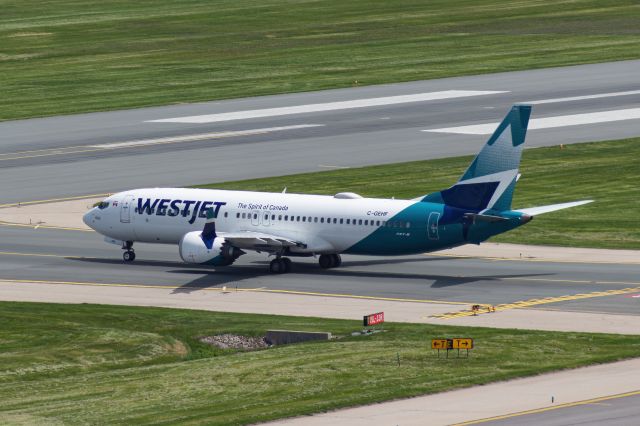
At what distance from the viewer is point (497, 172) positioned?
7244 cm

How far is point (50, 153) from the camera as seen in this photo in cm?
11588

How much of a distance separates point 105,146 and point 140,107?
1788 cm

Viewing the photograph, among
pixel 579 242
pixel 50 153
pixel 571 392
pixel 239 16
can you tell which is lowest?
pixel 571 392

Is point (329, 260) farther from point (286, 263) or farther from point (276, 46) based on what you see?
point (276, 46)

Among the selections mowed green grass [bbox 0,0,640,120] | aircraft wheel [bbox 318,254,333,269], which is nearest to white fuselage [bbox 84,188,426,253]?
aircraft wheel [bbox 318,254,333,269]

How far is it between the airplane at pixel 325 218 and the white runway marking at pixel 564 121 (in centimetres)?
4198

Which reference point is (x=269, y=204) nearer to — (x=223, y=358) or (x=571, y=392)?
(x=223, y=358)

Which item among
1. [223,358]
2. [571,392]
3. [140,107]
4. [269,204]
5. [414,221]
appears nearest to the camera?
[571,392]

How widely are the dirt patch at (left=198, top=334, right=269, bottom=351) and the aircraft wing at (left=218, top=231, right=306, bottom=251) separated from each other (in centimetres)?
1432

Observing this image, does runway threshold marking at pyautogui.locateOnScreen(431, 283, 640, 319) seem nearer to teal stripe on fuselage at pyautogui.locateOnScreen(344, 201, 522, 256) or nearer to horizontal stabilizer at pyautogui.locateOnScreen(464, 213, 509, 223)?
teal stripe on fuselage at pyautogui.locateOnScreen(344, 201, 522, 256)

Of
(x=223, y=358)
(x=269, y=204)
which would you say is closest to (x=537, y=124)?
(x=269, y=204)

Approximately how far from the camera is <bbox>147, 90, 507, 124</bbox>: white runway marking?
424 feet

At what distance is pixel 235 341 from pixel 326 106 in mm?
72890

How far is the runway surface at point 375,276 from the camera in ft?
225
